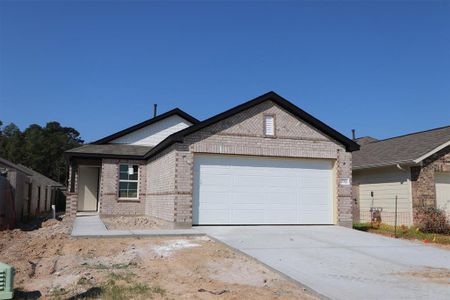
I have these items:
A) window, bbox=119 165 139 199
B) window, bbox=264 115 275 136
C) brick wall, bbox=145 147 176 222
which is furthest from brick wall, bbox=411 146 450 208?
window, bbox=119 165 139 199

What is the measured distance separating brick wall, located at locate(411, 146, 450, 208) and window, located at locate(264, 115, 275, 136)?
660cm

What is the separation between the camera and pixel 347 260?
398 inches

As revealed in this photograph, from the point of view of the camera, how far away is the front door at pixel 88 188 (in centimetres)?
2516

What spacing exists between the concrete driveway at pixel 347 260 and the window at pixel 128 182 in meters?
7.89

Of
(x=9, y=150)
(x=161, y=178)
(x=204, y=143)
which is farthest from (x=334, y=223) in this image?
(x=9, y=150)

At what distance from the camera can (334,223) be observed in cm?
1705

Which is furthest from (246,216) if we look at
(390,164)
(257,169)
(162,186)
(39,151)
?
(39,151)

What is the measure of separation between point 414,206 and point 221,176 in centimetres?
841

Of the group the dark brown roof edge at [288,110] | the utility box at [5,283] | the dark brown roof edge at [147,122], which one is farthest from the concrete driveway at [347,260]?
the dark brown roof edge at [147,122]

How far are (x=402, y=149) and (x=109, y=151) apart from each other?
1410cm

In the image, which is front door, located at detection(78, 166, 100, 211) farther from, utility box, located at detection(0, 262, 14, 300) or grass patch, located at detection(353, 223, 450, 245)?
utility box, located at detection(0, 262, 14, 300)

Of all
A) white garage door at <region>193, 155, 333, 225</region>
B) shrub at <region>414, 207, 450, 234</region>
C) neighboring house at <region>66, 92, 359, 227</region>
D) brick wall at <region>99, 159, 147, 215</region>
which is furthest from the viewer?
brick wall at <region>99, 159, 147, 215</region>

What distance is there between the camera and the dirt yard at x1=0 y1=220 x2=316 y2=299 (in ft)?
23.8

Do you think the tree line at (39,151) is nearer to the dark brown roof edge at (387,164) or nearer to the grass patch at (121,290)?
the dark brown roof edge at (387,164)
